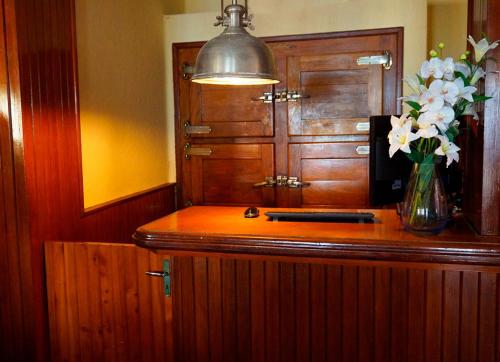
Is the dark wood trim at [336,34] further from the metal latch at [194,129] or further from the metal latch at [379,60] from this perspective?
the metal latch at [194,129]

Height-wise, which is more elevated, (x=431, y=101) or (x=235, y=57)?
(x=235, y=57)

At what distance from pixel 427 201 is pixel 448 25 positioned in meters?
2.37

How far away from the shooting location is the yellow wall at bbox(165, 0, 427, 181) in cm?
330

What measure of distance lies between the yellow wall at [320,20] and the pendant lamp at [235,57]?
5.51 ft

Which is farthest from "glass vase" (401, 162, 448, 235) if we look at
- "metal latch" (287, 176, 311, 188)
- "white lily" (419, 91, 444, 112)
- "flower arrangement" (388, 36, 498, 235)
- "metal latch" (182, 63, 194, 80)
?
"metal latch" (182, 63, 194, 80)

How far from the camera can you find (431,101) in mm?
1607

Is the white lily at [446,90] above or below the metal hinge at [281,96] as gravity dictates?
below

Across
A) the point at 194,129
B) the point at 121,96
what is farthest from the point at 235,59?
the point at 194,129

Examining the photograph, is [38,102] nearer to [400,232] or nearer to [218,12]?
[400,232]

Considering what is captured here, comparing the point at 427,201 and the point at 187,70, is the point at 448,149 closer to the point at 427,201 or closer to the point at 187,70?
the point at 427,201

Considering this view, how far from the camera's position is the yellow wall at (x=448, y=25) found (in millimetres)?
3580

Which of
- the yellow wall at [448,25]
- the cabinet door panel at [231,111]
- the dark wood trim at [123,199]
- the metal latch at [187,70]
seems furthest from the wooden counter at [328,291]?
the yellow wall at [448,25]

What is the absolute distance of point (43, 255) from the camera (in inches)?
87.2

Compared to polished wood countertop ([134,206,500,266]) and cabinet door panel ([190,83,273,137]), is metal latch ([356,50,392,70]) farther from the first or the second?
polished wood countertop ([134,206,500,266])
